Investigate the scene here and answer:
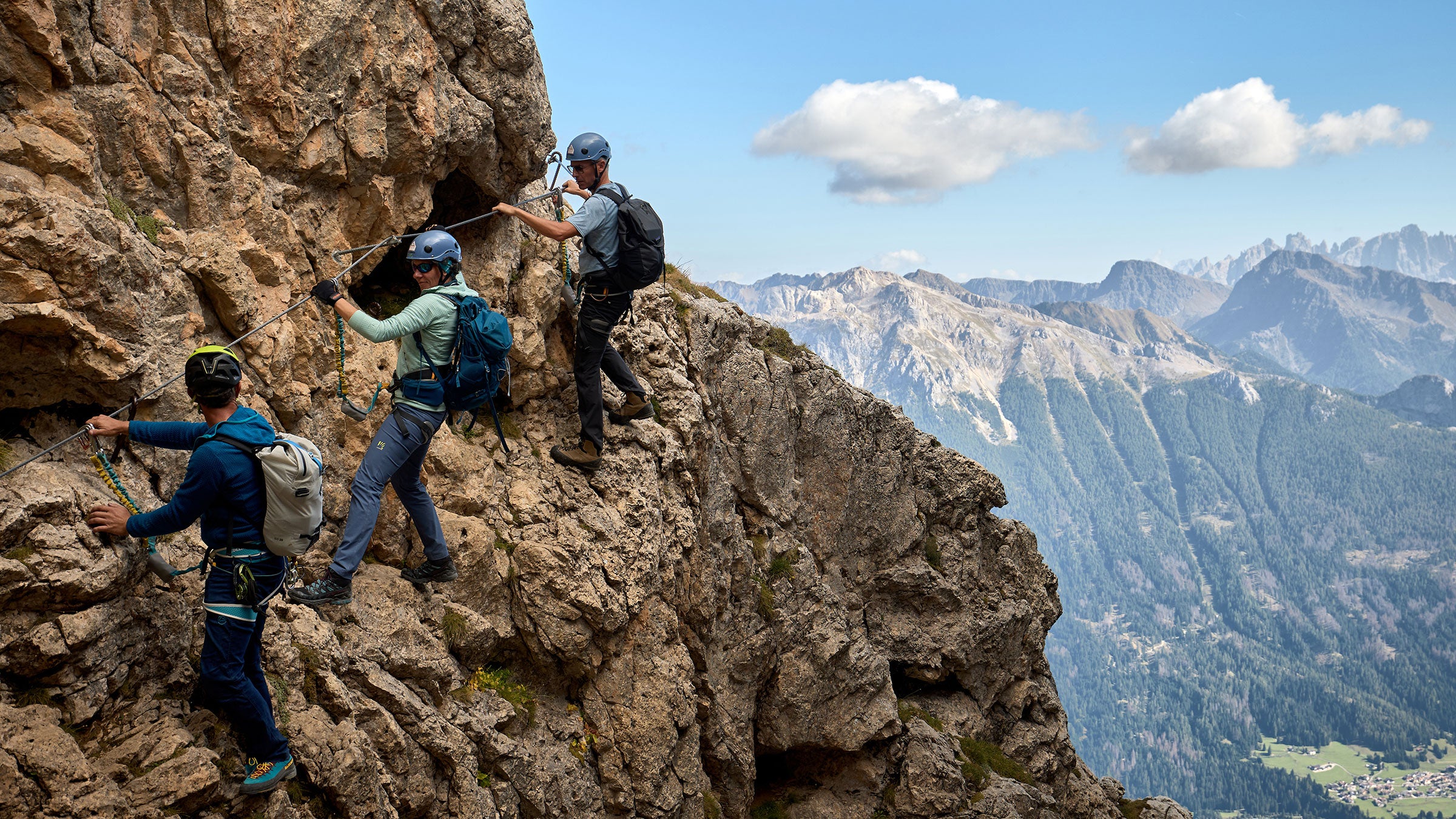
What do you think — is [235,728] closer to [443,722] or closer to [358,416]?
[443,722]

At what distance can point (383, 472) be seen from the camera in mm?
10820

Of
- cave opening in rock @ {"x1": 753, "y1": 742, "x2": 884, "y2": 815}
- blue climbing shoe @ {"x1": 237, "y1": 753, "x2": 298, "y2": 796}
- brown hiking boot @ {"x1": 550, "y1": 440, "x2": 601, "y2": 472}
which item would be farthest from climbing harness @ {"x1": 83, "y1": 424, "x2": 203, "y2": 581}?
cave opening in rock @ {"x1": 753, "y1": 742, "x2": 884, "y2": 815}

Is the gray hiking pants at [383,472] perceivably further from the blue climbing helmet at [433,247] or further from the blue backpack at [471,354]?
the blue climbing helmet at [433,247]

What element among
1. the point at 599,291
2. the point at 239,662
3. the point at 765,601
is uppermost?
the point at 599,291

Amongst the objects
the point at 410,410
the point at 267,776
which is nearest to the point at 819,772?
the point at 410,410

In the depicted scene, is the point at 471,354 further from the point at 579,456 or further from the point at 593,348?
the point at 579,456

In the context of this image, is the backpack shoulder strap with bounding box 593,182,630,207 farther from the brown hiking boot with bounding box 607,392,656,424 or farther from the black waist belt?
the brown hiking boot with bounding box 607,392,656,424

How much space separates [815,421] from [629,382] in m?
7.80

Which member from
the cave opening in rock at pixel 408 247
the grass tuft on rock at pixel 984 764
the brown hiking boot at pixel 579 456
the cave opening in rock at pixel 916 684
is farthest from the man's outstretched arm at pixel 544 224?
the grass tuft on rock at pixel 984 764

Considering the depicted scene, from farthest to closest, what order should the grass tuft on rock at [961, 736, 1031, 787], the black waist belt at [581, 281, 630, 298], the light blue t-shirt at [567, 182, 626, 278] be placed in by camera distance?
the grass tuft on rock at [961, 736, 1031, 787] → the black waist belt at [581, 281, 630, 298] → the light blue t-shirt at [567, 182, 626, 278]

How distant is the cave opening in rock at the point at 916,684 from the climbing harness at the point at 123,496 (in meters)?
19.3

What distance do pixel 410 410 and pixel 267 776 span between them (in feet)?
14.9

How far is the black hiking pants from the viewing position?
1456cm

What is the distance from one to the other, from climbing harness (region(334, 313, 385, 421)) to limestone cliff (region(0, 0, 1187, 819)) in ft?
0.66
